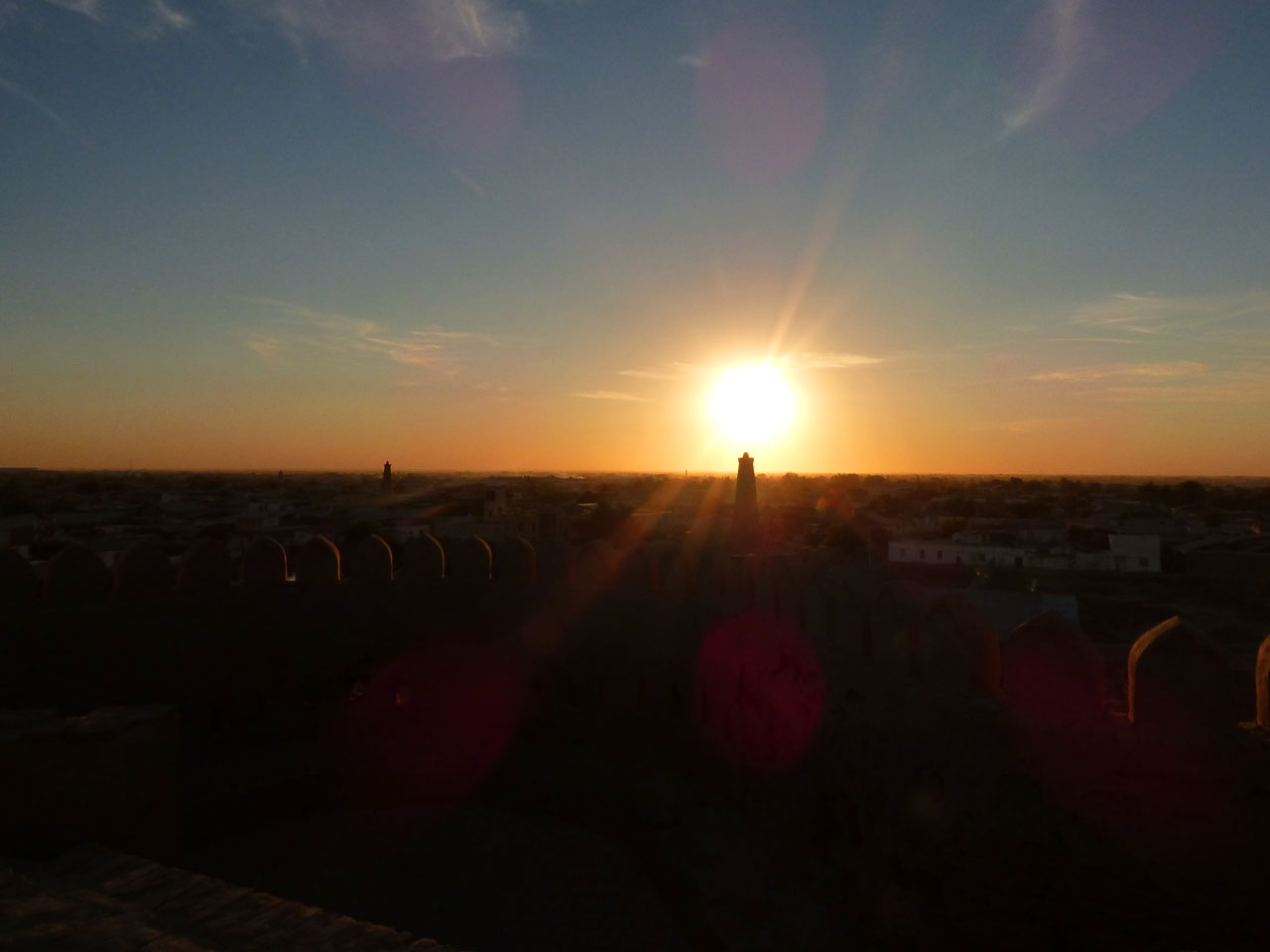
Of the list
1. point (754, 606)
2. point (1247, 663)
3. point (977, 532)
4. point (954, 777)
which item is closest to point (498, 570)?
point (754, 606)

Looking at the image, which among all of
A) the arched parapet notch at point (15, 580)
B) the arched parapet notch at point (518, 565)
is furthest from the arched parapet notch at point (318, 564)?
the arched parapet notch at point (15, 580)

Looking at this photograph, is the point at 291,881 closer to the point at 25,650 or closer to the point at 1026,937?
the point at 25,650

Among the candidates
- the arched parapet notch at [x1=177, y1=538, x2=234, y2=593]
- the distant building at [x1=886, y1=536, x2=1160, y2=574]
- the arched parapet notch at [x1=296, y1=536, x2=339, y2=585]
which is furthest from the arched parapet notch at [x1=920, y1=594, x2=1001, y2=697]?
the distant building at [x1=886, y1=536, x2=1160, y2=574]

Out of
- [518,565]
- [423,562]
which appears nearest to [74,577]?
[423,562]

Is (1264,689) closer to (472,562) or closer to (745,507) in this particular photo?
(472,562)

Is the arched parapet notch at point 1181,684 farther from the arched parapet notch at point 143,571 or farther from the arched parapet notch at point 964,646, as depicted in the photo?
the arched parapet notch at point 143,571

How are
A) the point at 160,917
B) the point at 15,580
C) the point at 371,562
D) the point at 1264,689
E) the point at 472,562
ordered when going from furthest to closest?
the point at 472,562
the point at 371,562
the point at 15,580
the point at 1264,689
the point at 160,917
